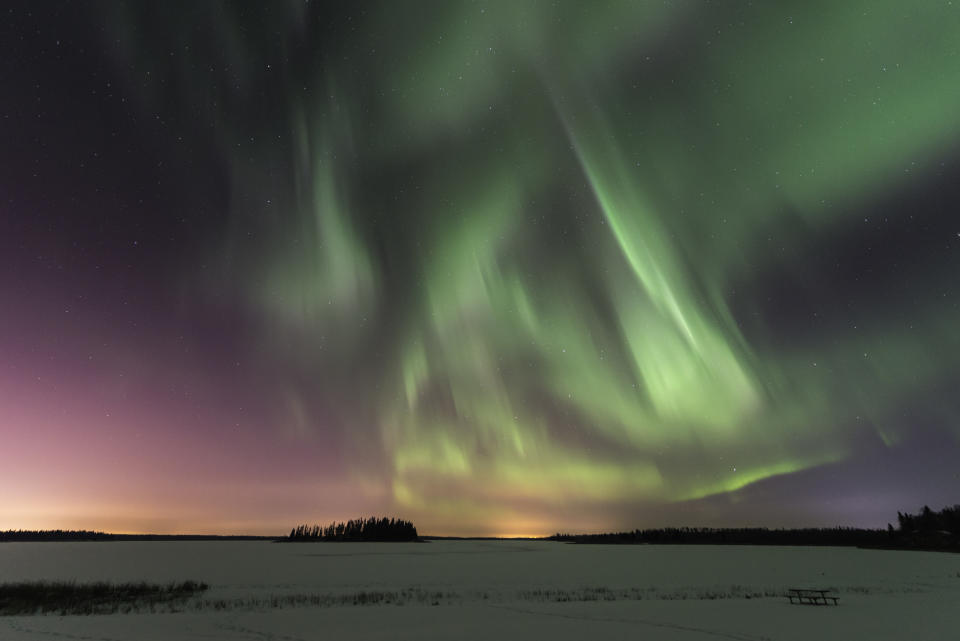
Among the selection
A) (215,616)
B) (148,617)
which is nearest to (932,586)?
(215,616)

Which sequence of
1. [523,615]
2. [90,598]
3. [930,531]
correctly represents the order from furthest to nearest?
[930,531], [90,598], [523,615]

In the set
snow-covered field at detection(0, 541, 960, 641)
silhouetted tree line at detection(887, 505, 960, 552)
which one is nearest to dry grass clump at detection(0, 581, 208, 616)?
snow-covered field at detection(0, 541, 960, 641)

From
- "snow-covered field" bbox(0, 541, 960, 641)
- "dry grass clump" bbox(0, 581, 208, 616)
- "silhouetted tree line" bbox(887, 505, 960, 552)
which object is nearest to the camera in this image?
"snow-covered field" bbox(0, 541, 960, 641)

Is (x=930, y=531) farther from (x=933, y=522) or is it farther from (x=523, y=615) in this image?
(x=523, y=615)

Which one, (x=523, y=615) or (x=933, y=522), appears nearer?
(x=523, y=615)

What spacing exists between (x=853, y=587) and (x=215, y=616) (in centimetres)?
4521

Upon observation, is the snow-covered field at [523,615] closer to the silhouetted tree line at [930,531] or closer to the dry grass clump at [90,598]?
the dry grass clump at [90,598]

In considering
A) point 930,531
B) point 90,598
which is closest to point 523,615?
point 90,598

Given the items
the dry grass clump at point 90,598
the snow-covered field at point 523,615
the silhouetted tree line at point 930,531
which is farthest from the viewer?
the silhouetted tree line at point 930,531

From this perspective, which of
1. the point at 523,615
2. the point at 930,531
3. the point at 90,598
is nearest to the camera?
the point at 523,615

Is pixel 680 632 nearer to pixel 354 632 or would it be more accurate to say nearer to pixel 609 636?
pixel 609 636

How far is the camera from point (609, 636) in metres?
20.5

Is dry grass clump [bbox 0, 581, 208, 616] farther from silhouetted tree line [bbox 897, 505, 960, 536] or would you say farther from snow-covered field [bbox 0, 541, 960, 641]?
silhouetted tree line [bbox 897, 505, 960, 536]

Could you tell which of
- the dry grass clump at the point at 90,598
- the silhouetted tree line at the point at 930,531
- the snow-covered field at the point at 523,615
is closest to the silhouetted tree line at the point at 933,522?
the silhouetted tree line at the point at 930,531
